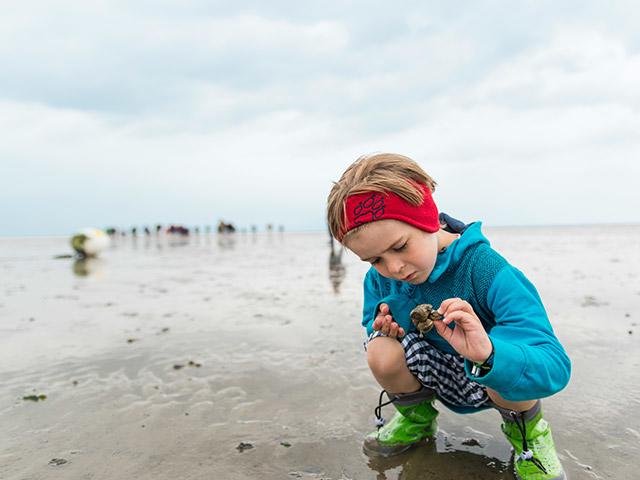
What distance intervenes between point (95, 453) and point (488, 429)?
2.28m

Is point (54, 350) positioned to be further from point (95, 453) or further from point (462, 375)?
point (462, 375)

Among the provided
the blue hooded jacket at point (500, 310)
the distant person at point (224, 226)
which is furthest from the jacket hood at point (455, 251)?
the distant person at point (224, 226)

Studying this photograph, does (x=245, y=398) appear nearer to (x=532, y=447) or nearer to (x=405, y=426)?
(x=405, y=426)

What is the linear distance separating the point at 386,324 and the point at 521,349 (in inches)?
31.2

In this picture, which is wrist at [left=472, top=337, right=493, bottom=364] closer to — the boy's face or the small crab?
the small crab

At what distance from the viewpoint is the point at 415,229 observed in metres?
2.13

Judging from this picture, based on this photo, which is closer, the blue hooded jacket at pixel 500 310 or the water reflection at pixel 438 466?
the blue hooded jacket at pixel 500 310

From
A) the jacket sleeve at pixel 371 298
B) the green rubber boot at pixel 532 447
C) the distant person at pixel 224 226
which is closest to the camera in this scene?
the green rubber boot at pixel 532 447

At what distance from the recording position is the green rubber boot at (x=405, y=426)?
2551 millimetres

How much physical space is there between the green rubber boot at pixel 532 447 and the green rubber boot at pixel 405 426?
1.51 ft

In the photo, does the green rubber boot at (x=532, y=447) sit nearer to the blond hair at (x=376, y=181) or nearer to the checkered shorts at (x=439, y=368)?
the checkered shorts at (x=439, y=368)

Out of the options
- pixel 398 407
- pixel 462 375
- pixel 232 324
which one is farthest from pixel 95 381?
pixel 462 375

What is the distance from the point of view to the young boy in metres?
1.82

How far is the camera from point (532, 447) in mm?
2227
